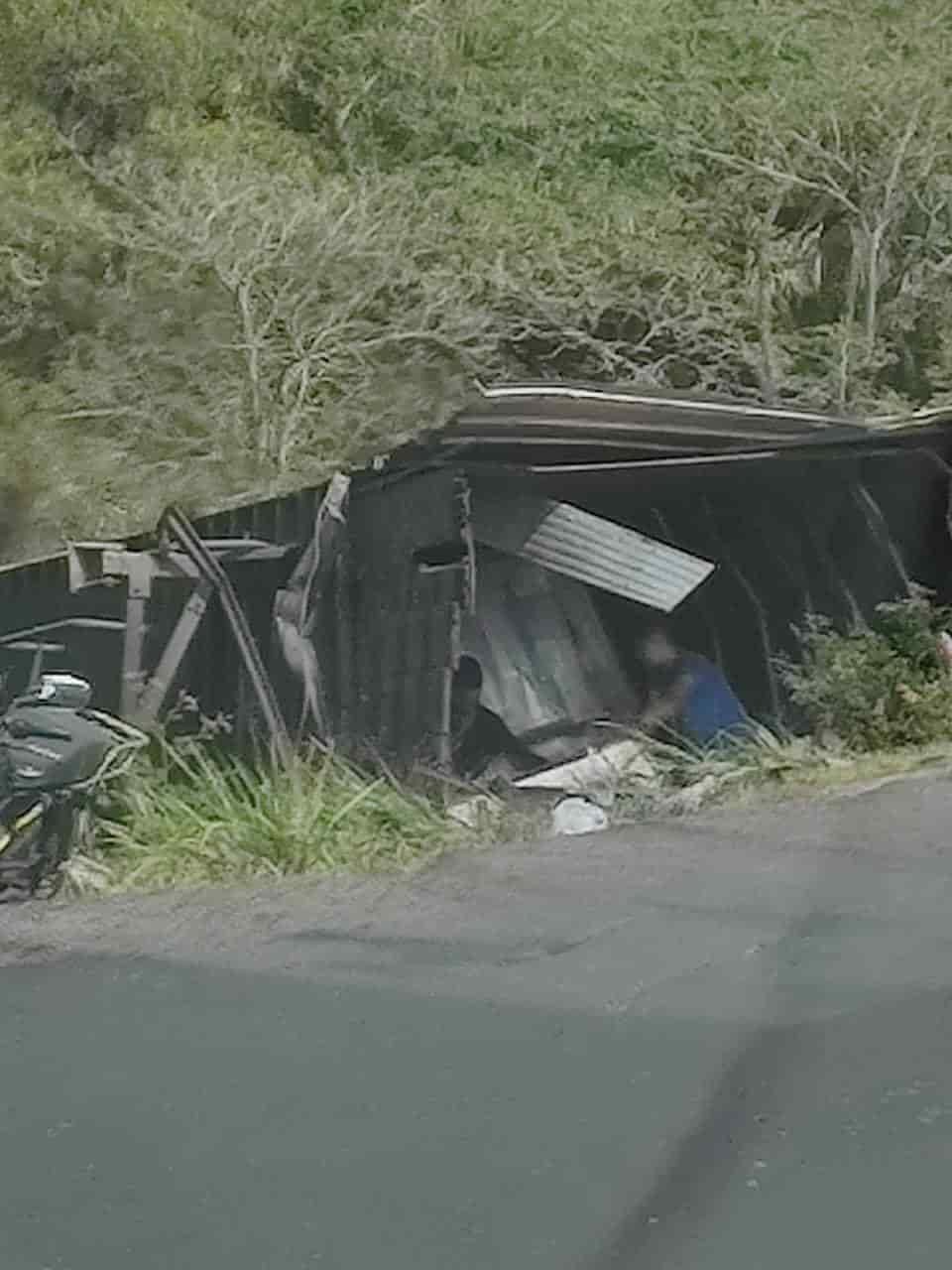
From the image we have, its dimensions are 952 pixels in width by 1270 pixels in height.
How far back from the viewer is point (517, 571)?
36.0ft

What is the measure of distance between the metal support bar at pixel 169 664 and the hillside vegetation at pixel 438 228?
5548mm

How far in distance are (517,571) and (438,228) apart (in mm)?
5078

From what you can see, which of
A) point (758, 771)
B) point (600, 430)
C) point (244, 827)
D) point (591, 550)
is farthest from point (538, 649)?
point (244, 827)

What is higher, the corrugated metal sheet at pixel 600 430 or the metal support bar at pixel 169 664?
the corrugated metal sheet at pixel 600 430

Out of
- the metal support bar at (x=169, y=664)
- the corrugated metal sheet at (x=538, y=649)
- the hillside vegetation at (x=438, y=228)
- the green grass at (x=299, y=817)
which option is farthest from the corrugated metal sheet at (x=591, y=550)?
the hillside vegetation at (x=438, y=228)

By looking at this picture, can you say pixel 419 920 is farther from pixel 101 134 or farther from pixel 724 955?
pixel 101 134

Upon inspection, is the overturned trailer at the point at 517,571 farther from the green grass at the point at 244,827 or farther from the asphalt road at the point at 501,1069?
the asphalt road at the point at 501,1069

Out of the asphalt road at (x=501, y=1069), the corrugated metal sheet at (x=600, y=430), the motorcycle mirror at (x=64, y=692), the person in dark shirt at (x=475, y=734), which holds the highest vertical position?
the corrugated metal sheet at (x=600, y=430)

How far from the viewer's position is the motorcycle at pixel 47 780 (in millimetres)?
8078

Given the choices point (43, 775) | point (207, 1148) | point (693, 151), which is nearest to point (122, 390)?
point (693, 151)

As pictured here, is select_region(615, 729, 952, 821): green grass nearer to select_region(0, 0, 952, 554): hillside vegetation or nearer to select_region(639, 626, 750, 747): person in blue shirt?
select_region(639, 626, 750, 747): person in blue shirt

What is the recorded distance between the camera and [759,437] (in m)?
10.1

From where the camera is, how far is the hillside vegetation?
15.1 metres

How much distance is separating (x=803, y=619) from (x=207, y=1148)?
699 centimetres
